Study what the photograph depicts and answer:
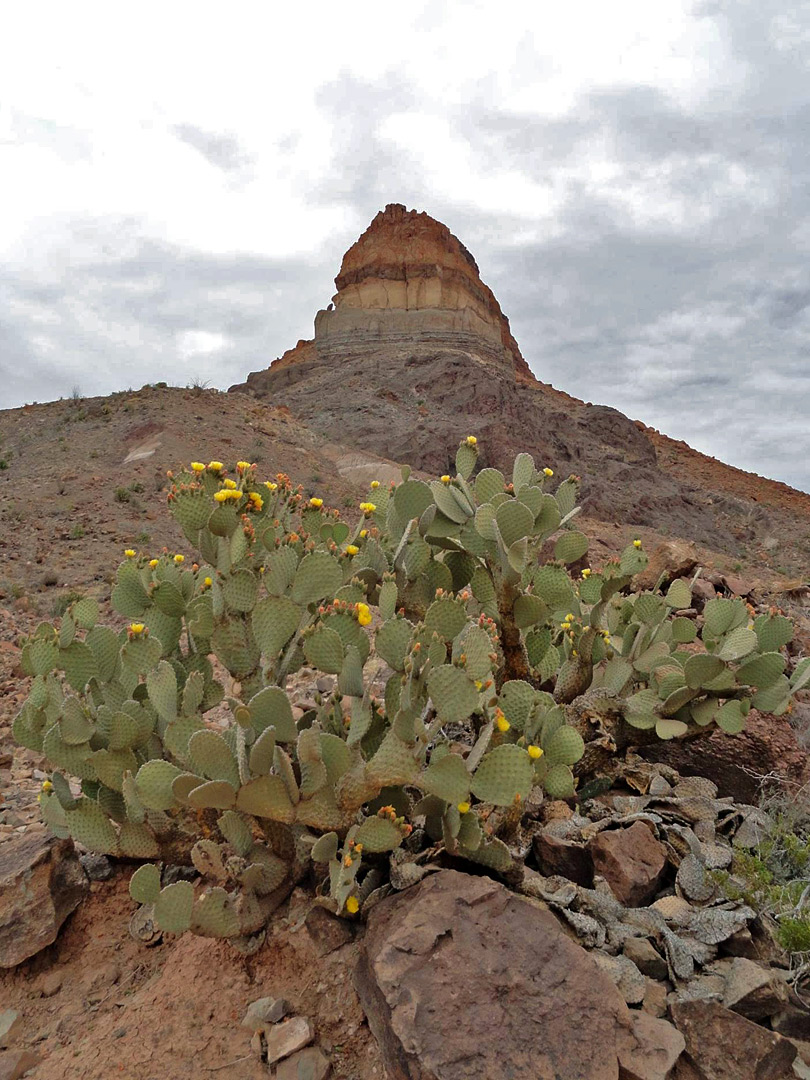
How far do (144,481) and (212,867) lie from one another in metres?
13.7

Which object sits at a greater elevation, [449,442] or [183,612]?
[449,442]

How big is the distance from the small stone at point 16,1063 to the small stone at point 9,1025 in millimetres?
224

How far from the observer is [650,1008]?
7.07 ft

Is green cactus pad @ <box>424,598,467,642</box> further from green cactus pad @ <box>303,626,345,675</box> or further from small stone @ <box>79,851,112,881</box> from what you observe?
small stone @ <box>79,851,112,881</box>

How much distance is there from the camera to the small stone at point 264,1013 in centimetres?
220

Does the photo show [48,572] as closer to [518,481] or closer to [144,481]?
[144,481]

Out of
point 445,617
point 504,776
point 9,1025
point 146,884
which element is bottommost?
point 9,1025

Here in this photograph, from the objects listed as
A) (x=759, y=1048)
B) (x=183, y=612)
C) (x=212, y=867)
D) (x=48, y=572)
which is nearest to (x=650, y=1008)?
(x=759, y=1048)

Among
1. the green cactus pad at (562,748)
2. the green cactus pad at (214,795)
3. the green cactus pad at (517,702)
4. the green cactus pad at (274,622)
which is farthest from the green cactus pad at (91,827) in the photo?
the green cactus pad at (562,748)

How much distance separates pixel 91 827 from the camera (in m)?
2.84

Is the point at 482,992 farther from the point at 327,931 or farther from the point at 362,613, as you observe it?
the point at 362,613

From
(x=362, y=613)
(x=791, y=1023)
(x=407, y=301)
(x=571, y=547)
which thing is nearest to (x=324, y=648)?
(x=362, y=613)

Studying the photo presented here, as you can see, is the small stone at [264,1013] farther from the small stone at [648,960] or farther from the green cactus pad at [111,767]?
the small stone at [648,960]

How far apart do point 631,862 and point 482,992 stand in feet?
3.50
